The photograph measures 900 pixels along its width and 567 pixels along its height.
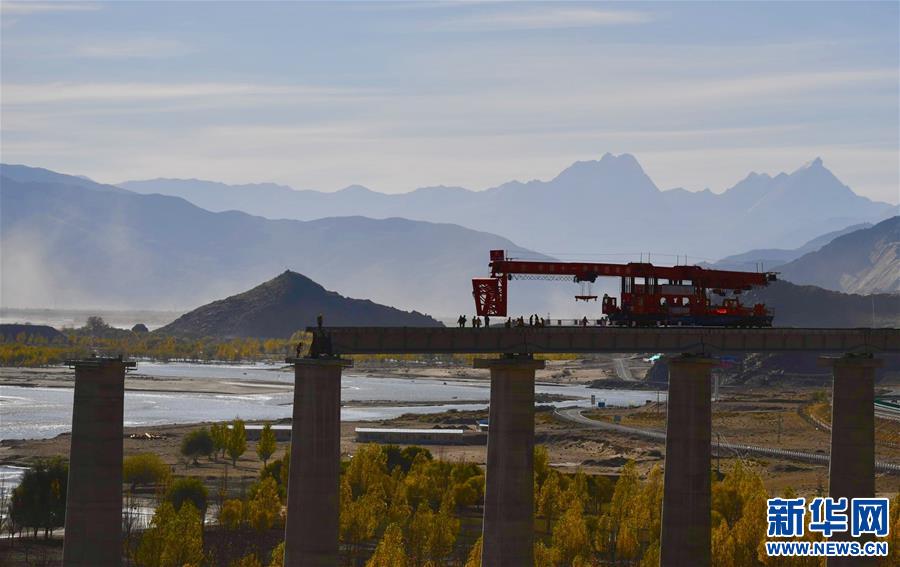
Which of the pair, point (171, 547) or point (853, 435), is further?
point (171, 547)

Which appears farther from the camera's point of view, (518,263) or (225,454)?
(225,454)

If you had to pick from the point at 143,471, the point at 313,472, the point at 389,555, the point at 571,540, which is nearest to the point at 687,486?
the point at 313,472

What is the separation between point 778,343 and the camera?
235 ft

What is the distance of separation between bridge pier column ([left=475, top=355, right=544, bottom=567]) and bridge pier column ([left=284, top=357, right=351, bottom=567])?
830 centimetres

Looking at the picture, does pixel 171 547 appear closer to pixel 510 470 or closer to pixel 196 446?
pixel 510 470

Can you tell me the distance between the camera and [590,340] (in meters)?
65.8

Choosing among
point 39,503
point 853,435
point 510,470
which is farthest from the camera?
point 39,503

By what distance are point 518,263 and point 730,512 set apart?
4633 centimetres

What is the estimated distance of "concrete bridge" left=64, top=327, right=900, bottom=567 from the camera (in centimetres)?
5347

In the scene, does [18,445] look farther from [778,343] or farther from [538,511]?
[778,343]

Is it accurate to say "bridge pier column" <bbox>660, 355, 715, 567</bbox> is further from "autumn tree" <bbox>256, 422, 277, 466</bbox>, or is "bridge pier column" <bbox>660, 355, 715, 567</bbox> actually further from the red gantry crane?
"autumn tree" <bbox>256, 422, 277, 466</bbox>

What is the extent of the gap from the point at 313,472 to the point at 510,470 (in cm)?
995

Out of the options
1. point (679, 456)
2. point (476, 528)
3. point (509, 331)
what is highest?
point (509, 331)

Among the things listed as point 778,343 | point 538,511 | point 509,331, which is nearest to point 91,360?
point 509,331
